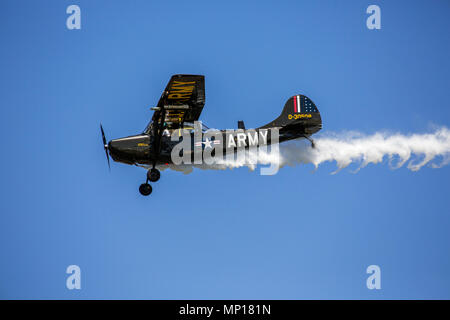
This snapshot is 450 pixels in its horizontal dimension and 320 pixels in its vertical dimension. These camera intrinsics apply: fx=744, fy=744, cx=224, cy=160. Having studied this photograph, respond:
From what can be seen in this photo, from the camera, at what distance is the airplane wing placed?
21.6 m

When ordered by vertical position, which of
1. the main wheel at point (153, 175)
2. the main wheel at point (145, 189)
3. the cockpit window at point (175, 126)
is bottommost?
the main wheel at point (145, 189)

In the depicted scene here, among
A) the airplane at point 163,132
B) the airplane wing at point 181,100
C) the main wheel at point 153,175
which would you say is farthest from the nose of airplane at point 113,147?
the airplane wing at point 181,100

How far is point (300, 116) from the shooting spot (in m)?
24.6

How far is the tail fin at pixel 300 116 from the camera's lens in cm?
2445

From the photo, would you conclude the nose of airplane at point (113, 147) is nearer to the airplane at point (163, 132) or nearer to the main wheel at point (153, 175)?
the airplane at point (163, 132)

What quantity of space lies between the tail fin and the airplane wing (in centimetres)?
284

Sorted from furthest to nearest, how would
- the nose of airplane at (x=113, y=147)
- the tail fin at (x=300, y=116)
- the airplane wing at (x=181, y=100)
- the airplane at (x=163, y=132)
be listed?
1. the tail fin at (x=300, y=116)
2. the nose of airplane at (x=113, y=147)
3. the airplane at (x=163, y=132)
4. the airplane wing at (x=181, y=100)

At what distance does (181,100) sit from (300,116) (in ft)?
14.3

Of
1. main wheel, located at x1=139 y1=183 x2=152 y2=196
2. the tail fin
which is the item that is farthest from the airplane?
the tail fin

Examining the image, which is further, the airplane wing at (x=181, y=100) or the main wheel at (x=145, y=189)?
the main wheel at (x=145, y=189)

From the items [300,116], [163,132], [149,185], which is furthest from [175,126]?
[300,116]

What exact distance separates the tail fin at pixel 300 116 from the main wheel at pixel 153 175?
4012 mm

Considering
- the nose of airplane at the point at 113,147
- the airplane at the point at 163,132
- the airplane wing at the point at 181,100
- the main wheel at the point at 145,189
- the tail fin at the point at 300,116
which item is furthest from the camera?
the tail fin at the point at 300,116

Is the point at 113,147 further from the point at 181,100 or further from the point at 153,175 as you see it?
the point at 181,100
